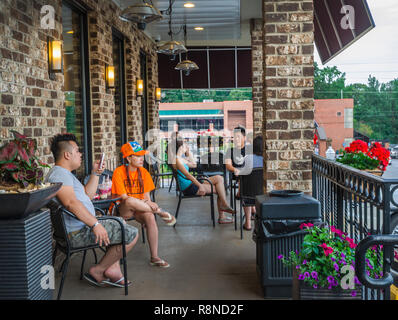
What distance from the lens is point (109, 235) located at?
3018 mm

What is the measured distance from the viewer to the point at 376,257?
2113mm

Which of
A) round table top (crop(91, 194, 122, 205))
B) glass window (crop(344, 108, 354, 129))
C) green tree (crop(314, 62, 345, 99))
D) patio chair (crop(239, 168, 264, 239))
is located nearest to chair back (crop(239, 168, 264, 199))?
patio chair (crop(239, 168, 264, 239))

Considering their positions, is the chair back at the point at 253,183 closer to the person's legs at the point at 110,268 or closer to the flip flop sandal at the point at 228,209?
the flip flop sandal at the point at 228,209

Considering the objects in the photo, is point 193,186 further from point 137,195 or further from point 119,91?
point 119,91

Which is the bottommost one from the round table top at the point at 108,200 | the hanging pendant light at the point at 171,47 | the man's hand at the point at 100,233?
the man's hand at the point at 100,233

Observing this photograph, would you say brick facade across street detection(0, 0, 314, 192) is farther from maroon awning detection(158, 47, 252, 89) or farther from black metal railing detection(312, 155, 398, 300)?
maroon awning detection(158, 47, 252, 89)

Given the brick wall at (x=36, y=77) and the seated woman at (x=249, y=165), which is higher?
the brick wall at (x=36, y=77)

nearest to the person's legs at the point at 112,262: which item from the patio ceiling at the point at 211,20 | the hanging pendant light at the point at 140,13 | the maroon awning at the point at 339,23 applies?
the hanging pendant light at the point at 140,13

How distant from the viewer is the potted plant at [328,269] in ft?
6.77

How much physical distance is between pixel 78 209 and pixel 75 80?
A: 3.07 meters

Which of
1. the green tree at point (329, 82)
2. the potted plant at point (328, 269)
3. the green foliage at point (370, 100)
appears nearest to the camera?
A: the potted plant at point (328, 269)

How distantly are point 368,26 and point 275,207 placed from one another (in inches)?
149
